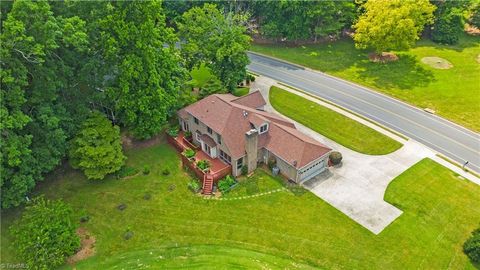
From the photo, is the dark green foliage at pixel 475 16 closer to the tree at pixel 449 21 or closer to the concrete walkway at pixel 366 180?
the tree at pixel 449 21

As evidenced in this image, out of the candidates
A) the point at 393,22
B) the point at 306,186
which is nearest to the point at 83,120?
the point at 306,186

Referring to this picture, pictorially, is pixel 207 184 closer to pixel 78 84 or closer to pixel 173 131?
pixel 173 131

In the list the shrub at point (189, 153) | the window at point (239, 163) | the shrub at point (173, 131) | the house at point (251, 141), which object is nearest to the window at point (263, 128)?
the house at point (251, 141)

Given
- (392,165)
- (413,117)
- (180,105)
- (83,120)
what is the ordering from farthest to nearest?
(413,117) → (180,105) → (392,165) → (83,120)

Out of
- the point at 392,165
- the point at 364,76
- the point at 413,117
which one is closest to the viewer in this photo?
the point at 392,165

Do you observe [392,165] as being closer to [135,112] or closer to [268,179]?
[268,179]

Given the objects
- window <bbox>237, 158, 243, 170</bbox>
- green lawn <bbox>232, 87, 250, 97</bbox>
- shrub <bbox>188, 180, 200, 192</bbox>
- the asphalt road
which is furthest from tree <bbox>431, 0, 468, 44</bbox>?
shrub <bbox>188, 180, 200, 192</bbox>

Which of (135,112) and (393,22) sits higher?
(393,22)
